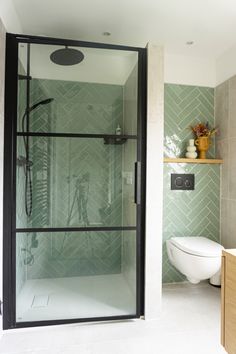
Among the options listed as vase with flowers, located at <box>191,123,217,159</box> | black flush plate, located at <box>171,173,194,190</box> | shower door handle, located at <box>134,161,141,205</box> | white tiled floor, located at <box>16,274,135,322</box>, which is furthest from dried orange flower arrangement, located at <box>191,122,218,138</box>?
white tiled floor, located at <box>16,274,135,322</box>

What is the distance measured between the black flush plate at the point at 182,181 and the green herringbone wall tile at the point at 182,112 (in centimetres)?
24

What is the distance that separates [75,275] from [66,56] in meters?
1.84

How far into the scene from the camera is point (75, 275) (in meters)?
2.15

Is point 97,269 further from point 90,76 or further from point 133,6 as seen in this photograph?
point 133,6

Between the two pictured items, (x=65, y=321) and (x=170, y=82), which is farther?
(x=170, y=82)

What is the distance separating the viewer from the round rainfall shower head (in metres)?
1.99

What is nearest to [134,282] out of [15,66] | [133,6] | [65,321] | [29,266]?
[65,321]

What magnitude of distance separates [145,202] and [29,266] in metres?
1.09

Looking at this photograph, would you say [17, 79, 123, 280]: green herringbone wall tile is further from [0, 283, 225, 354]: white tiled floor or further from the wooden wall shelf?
the wooden wall shelf

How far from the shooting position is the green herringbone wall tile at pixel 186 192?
106 inches

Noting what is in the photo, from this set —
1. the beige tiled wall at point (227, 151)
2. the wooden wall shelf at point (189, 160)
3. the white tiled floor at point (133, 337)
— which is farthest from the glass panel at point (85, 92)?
the white tiled floor at point (133, 337)

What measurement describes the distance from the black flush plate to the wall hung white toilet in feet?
1.80

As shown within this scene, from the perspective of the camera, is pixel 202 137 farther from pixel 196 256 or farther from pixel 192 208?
pixel 196 256

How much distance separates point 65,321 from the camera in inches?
75.7
